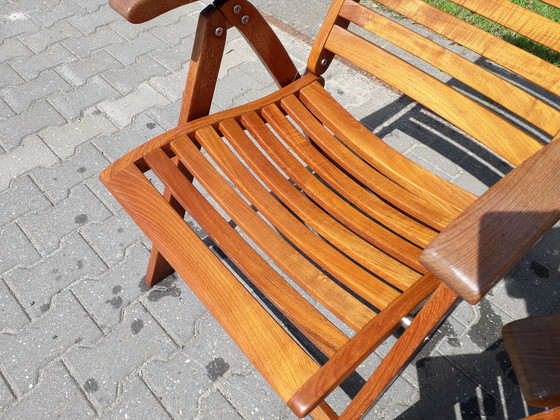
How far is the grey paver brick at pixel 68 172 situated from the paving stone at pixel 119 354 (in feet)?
2.16

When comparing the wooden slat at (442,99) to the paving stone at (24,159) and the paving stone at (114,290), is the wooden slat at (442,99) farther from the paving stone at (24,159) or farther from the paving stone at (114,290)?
the paving stone at (24,159)

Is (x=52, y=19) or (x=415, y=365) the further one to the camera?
(x=52, y=19)

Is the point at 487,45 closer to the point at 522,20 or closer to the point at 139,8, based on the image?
the point at 522,20

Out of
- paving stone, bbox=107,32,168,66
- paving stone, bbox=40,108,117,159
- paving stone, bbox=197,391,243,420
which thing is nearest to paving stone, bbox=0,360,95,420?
paving stone, bbox=197,391,243,420

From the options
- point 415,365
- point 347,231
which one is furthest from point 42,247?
point 415,365

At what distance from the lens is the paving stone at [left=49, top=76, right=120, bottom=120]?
2.38 metres

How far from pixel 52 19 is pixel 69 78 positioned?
0.61 meters

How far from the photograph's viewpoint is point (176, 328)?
1693 millimetres

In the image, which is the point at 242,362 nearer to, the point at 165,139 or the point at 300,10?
the point at 165,139

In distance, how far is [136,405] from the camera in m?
1.52

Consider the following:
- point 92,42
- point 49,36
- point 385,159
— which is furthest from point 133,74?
point 385,159

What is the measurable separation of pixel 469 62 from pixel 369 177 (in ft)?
1.51

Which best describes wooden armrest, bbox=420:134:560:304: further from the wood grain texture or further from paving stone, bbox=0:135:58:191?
paving stone, bbox=0:135:58:191

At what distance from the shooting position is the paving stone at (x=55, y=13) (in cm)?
288
